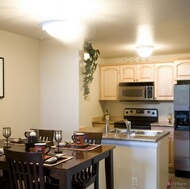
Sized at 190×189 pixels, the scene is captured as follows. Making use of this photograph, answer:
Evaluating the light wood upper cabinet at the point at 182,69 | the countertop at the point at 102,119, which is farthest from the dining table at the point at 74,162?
the light wood upper cabinet at the point at 182,69

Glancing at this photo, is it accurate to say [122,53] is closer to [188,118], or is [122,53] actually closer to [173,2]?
[188,118]

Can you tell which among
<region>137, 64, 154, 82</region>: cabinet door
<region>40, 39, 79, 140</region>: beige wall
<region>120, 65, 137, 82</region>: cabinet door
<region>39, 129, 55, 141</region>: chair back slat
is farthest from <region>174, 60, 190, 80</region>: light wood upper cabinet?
<region>39, 129, 55, 141</region>: chair back slat

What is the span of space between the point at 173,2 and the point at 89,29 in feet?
4.24

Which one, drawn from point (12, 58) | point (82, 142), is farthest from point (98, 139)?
point (12, 58)

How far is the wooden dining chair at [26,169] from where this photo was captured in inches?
80.0

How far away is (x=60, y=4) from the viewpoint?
2639 mm

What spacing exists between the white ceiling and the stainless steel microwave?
128 centimetres

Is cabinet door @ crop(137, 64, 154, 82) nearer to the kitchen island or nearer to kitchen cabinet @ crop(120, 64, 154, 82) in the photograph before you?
kitchen cabinet @ crop(120, 64, 154, 82)

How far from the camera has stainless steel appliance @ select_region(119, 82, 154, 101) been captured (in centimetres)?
551

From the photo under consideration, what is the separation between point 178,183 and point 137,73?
2.30 metres

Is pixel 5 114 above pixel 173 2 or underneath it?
underneath

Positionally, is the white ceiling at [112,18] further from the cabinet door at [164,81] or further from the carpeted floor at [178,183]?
the carpeted floor at [178,183]

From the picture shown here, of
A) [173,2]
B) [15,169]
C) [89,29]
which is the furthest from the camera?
[89,29]

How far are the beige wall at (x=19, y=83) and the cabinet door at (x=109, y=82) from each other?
190 cm
